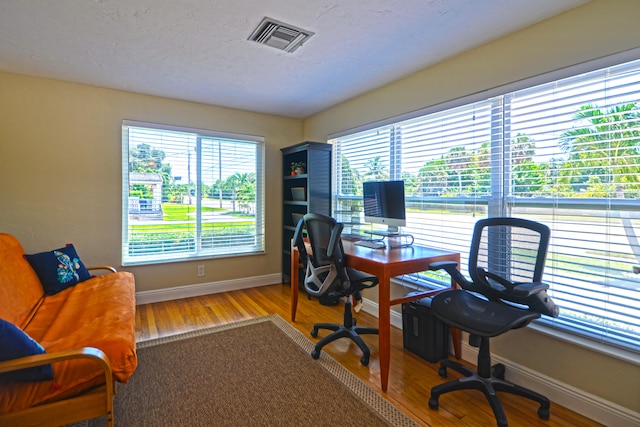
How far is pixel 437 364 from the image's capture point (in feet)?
7.51

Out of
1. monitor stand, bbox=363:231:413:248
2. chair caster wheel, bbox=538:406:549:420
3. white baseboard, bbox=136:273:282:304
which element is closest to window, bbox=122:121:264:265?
white baseboard, bbox=136:273:282:304

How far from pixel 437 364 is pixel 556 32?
236 centimetres

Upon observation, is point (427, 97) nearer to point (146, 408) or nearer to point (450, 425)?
point (450, 425)

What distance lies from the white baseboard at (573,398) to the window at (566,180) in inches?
13.1

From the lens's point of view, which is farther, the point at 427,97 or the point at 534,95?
the point at 427,97

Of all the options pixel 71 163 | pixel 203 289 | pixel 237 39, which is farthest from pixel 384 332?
pixel 71 163

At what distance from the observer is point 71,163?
10.1 ft

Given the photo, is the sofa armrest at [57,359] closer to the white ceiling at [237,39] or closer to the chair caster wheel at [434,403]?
the chair caster wheel at [434,403]

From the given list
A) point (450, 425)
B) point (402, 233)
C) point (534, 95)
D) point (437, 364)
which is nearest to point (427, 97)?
point (534, 95)

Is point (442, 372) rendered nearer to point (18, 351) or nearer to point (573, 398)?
point (573, 398)

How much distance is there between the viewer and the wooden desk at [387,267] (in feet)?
A: 6.42

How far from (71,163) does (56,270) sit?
1174mm

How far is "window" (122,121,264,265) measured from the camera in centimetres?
342

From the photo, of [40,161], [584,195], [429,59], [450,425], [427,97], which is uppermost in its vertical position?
[429,59]
